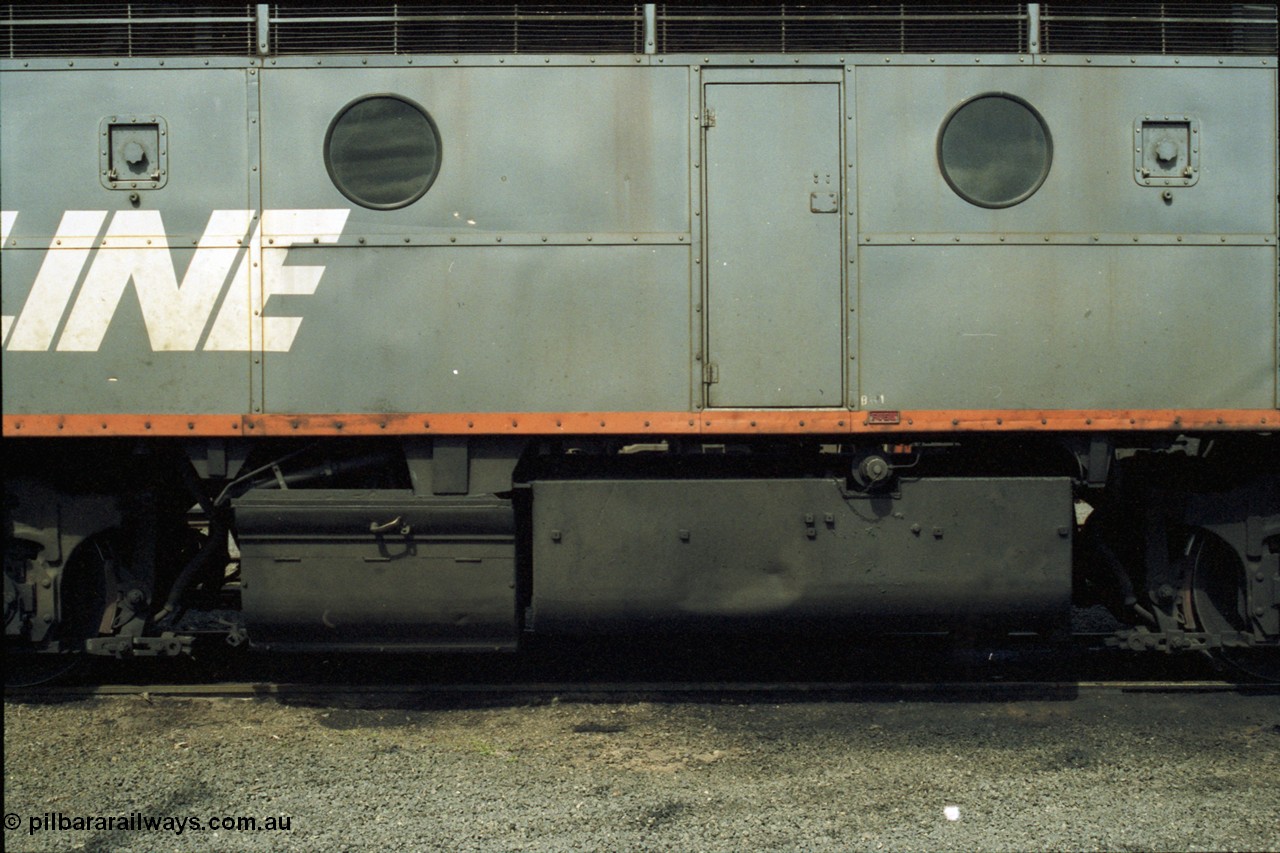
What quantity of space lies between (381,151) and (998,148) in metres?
2.72

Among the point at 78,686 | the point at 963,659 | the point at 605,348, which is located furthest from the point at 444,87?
the point at 963,659

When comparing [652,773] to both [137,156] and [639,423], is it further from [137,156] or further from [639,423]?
[137,156]

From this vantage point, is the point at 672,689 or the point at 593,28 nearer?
the point at 593,28

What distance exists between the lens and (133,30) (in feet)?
14.3

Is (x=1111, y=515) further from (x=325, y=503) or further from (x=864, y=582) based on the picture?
(x=325, y=503)

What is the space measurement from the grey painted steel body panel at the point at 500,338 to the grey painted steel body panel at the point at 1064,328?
94 centimetres

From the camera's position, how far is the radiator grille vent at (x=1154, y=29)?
4355 millimetres

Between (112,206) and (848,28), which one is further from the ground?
(848,28)

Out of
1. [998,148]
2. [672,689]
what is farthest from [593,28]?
[672,689]

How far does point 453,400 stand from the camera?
4250mm

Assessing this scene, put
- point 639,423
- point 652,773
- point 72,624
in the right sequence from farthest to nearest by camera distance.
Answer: point 72,624
point 639,423
point 652,773

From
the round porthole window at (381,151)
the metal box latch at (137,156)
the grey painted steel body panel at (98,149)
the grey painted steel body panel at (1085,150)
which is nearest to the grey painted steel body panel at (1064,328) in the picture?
the grey painted steel body panel at (1085,150)

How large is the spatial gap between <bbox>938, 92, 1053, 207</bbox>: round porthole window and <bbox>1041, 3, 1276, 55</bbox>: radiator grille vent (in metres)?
0.36

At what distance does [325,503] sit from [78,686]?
1.84m
